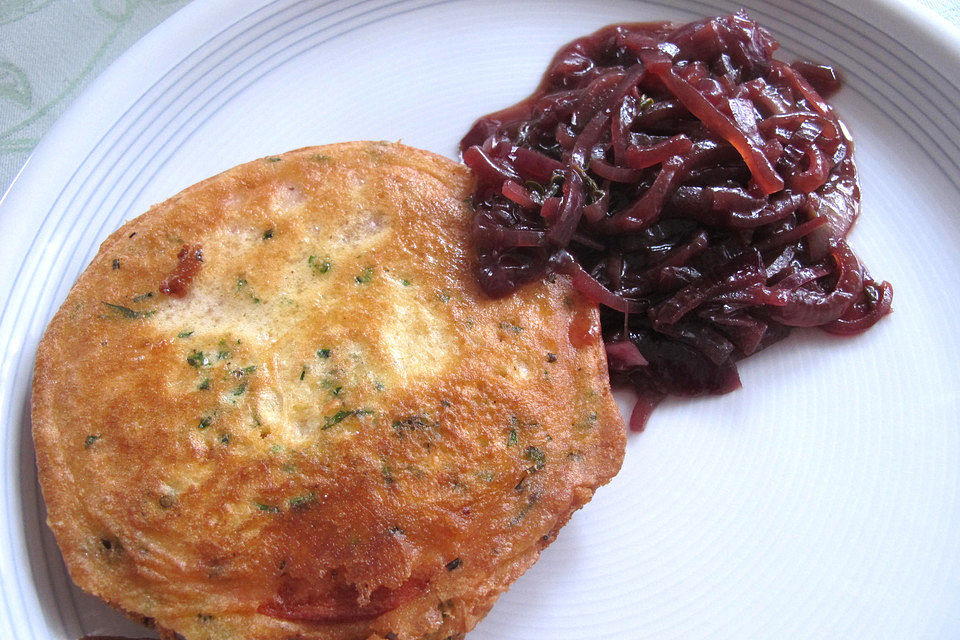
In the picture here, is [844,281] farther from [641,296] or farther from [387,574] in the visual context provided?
[387,574]

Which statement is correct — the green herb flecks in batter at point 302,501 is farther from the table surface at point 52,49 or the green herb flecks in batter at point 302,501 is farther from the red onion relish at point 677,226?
the table surface at point 52,49

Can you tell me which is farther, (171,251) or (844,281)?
(844,281)

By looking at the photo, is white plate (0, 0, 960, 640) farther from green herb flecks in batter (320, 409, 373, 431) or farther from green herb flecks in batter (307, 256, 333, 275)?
green herb flecks in batter (307, 256, 333, 275)

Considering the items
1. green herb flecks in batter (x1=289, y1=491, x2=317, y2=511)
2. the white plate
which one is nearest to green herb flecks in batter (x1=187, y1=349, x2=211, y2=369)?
green herb flecks in batter (x1=289, y1=491, x2=317, y2=511)

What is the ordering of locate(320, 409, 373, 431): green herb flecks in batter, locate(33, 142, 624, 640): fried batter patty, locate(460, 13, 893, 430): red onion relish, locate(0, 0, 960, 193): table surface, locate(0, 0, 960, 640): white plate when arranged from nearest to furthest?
1. locate(33, 142, 624, 640): fried batter patty
2. locate(320, 409, 373, 431): green herb flecks in batter
3. locate(0, 0, 960, 640): white plate
4. locate(460, 13, 893, 430): red onion relish
5. locate(0, 0, 960, 193): table surface

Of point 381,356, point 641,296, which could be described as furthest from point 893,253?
point 381,356

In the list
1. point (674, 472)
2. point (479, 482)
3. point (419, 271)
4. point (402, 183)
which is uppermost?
point (402, 183)

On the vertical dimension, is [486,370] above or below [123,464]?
above

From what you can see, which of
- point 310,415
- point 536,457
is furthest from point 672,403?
point 310,415

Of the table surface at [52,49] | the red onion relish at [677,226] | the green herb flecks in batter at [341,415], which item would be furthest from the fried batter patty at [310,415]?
the table surface at [52,49]
